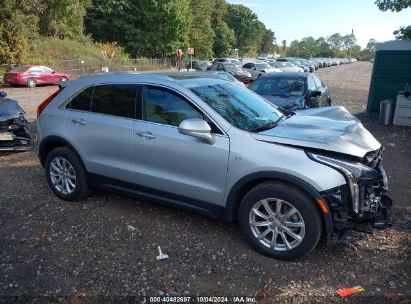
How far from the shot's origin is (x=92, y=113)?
471cm

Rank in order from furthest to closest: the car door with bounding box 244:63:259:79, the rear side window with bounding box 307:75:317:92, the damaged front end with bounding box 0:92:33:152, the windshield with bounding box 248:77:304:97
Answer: the car door with bounding box 244:63:259:79 → the rear side window with bounding box 307:75:317:92 → the windshield with bounding box 248:77:304:97 → the damaged front end with bounding box 0:92:33:152

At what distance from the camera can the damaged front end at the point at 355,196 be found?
336 centimetres

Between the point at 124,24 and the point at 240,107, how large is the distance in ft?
159

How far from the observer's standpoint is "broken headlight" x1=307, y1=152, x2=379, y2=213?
3.36 m

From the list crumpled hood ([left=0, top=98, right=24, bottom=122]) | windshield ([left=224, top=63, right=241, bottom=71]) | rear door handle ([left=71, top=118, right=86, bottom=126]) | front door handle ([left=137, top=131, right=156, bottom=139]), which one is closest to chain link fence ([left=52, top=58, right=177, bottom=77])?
windshield ([left=224, top=63, right=241, bottom=71])

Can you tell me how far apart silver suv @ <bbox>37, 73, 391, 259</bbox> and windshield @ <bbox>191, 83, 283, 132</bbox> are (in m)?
0.02

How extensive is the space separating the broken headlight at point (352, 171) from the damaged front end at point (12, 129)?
5.63 m

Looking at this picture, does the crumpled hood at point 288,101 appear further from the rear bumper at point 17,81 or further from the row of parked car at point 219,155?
the rear bumper at point 17,81

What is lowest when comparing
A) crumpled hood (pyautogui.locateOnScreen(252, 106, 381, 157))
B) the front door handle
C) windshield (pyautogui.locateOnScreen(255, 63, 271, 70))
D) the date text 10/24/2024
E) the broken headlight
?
the date text 10/24/2024

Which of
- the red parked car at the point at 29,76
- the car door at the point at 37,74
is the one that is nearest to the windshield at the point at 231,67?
A: the red parked car at the point at 29,76

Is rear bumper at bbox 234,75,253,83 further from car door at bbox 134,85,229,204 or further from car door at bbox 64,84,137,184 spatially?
car door at bbox 134,85,229,204

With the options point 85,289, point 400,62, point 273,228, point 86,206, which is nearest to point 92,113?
point 86,206

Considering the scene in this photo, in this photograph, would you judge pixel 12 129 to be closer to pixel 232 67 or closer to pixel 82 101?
pixel 82 101

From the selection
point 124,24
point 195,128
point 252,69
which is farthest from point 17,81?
point 124,24
